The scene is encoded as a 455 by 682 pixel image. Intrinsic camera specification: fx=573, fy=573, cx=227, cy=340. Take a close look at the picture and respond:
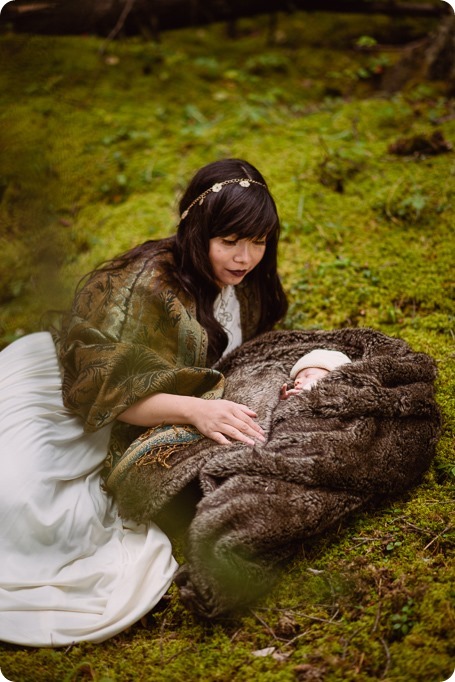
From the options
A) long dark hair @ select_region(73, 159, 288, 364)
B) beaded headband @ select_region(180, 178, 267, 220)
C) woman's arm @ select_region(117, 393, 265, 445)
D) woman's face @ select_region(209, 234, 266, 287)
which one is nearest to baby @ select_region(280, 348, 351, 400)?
woman's arm @ select_region(117, 393, 265, 445)

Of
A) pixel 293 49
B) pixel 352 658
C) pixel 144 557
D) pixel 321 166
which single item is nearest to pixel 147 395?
pixel 144 557

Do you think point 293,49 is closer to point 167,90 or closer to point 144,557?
point 167,90

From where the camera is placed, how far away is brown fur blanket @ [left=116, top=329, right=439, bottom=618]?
1.91 metres

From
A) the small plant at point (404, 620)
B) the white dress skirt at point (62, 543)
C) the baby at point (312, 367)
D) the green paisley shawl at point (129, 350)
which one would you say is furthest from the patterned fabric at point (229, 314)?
the small plant at point (404, 620)

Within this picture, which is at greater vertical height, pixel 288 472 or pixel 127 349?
pixel 127 349

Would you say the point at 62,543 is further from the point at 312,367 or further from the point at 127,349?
the point at 312,367

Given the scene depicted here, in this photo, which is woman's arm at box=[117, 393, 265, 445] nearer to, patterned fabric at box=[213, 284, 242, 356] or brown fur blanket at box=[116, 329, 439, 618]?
brown fur blanket at box=[116, 329, 439, 618]

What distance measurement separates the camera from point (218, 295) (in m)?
2.76

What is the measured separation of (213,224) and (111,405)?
877mm

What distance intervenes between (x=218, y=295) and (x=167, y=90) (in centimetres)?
343

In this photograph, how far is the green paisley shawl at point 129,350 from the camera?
2266 mm

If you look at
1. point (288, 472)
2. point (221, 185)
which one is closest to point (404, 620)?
point (288, 472)

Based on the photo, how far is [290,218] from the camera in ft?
12.7

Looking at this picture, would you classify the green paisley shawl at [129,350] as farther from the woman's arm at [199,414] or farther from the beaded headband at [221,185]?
the beaded headband at [221,185]
